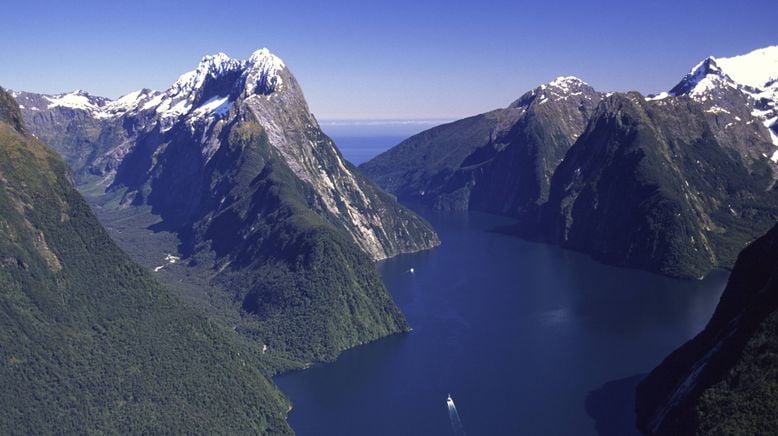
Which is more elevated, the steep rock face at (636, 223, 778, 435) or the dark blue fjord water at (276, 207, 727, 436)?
the steep rock face at (636, 223, 778, 435)

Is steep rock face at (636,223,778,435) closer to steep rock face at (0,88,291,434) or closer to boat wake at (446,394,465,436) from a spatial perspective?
boat wake at (446,394,465,436)

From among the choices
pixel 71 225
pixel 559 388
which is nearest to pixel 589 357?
pixel 559 388

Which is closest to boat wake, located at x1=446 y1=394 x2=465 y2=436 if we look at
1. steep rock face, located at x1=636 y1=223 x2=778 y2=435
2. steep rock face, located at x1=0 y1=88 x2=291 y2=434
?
steep rock face, located at x1=0 y1=88 x2=291 y2=434

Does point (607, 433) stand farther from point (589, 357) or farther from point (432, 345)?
point (432, 345)

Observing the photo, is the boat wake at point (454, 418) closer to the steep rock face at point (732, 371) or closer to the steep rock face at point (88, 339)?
the steep rock face at point (88, 339)

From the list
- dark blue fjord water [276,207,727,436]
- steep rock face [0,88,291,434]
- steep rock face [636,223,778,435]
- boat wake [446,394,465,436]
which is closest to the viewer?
steep rock face [636,223,778,435]

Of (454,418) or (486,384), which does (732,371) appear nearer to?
(454,418)
